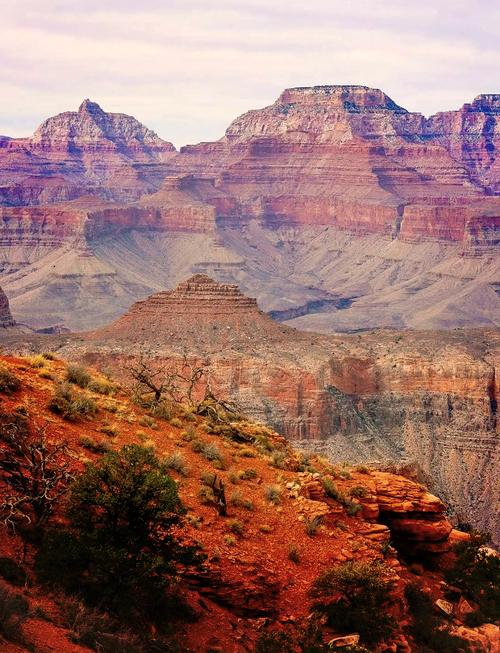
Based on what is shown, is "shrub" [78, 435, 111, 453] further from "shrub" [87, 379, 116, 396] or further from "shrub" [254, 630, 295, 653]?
"shrub" [254, 630, 295, 653]

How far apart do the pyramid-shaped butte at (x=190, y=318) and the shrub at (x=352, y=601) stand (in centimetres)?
7180

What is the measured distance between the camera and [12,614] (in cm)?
2189

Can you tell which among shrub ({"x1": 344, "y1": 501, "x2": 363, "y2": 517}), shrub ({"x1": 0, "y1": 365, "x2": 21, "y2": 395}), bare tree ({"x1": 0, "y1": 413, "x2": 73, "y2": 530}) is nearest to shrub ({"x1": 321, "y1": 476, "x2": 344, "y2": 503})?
shrub ({"x1": 344, "y1": 501, "x2": 363, "y2": 517})

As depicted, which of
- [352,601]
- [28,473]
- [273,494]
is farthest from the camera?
[273,494]

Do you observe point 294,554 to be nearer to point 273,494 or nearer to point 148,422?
point 273,494

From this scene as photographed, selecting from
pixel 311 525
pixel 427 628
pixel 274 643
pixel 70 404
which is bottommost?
pixel 427 628

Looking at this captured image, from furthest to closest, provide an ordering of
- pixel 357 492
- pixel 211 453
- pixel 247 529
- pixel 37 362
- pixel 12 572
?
pixel 37 362 → pixel 357 492 → pixel 211 453 → pixel 247 529 → pixel 12 572

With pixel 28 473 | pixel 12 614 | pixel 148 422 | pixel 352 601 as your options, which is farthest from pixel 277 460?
pixel 12 614

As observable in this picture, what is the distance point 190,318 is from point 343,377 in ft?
49.5

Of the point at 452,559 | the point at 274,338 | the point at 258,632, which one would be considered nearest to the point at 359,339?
the point at 274,338

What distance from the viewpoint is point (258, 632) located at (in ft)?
86.2

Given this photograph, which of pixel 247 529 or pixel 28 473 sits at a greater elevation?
pixel 28 473

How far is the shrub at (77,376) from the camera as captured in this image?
113 ft

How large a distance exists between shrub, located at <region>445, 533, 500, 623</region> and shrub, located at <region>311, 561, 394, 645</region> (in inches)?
193
